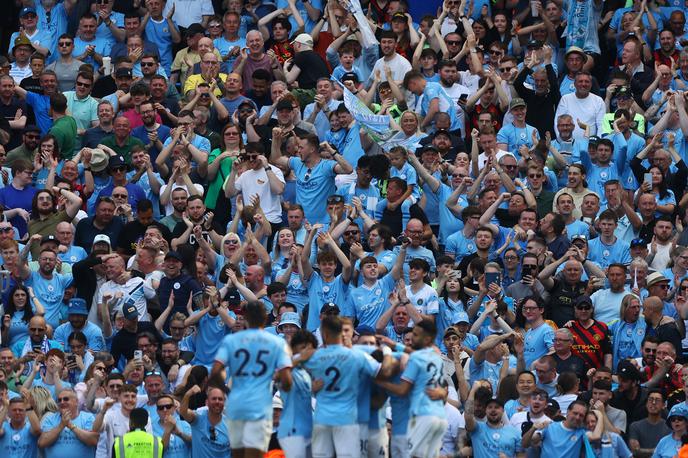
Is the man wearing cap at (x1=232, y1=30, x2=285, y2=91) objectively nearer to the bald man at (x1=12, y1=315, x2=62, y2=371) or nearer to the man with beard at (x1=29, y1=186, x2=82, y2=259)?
the man with beard at (x1=29, y1=186, x2=82, y2=259)

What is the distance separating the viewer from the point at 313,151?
28672 mm

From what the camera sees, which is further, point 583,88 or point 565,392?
point 583,88

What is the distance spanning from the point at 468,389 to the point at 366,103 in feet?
20.7

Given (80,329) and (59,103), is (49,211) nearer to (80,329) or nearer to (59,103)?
(80,329)

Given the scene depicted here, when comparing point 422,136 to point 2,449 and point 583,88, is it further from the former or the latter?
point 2,449

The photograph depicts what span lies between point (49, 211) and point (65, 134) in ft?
6.88

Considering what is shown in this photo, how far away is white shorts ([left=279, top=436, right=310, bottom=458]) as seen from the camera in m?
22.0

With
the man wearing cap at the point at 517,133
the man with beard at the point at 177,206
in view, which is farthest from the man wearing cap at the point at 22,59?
the man wearing cap at the point at 517,133

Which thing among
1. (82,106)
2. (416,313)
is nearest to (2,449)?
(416,313)

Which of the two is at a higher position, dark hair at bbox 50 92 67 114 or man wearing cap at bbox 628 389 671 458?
dark hair at bbox 50 92 67 114

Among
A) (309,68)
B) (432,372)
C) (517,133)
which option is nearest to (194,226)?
(309,68)

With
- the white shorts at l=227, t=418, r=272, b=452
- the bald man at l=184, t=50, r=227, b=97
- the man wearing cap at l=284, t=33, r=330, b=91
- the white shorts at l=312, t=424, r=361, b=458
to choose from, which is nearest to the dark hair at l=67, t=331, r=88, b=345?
the white shorts at l=227, t=418, r=272, b=452

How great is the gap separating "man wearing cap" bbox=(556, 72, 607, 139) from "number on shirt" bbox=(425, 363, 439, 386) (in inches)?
385

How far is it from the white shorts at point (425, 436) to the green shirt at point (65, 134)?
32.8 feet
